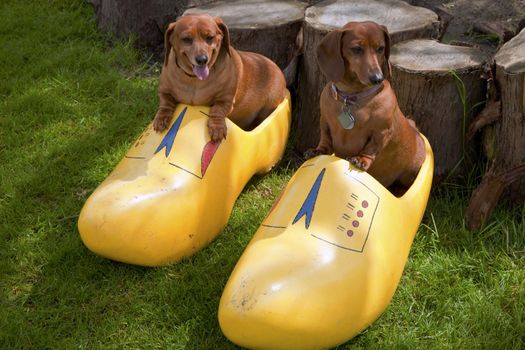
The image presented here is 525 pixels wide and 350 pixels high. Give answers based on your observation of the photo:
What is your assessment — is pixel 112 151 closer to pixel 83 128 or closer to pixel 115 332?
pixel 83 128

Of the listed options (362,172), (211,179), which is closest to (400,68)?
(362,172)

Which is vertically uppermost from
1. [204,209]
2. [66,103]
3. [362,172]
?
[362,172]

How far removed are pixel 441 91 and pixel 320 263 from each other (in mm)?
1263

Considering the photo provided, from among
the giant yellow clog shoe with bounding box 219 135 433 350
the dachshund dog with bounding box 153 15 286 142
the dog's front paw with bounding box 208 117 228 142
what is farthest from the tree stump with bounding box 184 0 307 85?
the giant yellow clog shoe with bounding box 219 135 433 350

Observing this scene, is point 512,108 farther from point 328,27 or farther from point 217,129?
point 217,129

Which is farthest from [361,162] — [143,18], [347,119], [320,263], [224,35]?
[143,18]

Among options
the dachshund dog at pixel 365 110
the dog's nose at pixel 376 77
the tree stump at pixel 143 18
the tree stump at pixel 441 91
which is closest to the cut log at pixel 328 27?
the tree stump at pixel 441 91

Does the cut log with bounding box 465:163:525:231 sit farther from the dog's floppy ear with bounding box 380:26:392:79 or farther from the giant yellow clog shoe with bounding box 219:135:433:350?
the dog's floppy ear with bounding box 380:26:392:79

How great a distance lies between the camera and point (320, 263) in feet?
8.27

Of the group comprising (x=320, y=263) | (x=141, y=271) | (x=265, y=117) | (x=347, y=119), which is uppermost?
(x=347, y=119)

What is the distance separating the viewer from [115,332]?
9.17 feet

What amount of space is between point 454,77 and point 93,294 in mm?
1976

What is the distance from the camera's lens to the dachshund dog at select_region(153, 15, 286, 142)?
310 cm

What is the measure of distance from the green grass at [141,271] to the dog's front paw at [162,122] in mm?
600
